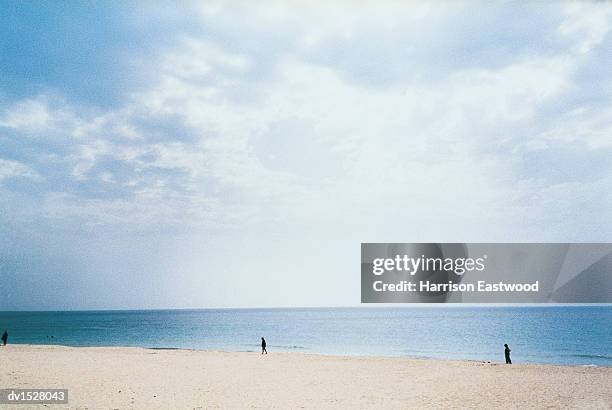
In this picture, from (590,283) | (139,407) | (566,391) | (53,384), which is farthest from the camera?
(590,283)

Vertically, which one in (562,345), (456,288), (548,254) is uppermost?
(548,254)

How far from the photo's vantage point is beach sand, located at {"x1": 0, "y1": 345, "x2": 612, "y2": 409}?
9.45m

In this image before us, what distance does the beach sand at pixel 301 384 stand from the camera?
9453mm

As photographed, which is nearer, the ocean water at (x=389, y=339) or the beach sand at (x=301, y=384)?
the beach sand at (x=301, y=384)

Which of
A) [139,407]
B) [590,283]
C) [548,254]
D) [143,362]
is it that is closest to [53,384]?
[139,407]

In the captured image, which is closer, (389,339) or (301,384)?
(301,384)

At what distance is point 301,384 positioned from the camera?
12016 millimetres

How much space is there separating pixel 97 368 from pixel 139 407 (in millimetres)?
7177

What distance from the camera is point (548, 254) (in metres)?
16.4

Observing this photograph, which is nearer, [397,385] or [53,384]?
[53,384]

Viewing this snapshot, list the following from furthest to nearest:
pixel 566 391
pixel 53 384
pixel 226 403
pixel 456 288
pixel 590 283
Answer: pixel 590 283
pixel 456 288
pixel 566 391
pixel 53 384
pixel 226 403

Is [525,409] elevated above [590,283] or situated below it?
below

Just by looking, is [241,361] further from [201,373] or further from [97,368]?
[97,368]

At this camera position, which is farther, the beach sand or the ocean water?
the ocean water
